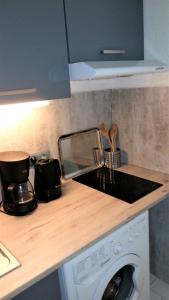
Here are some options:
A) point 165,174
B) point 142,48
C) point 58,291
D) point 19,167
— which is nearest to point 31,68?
point 19,167

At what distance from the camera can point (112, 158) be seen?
1722mm

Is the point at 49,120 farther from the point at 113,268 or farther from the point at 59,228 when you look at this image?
the point at 113,268

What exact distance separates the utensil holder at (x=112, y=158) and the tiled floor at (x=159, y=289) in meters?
0.93

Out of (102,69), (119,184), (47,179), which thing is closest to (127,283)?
(119,184)

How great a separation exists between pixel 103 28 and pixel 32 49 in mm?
403

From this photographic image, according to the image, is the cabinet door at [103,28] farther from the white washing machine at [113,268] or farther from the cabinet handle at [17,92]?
the white washing machine at [113,268]

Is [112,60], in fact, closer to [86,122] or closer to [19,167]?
[86,122]

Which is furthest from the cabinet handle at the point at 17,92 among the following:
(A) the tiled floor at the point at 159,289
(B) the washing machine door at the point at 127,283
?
(A) the tiled floor at the point at 159,289

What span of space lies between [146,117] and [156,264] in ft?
3.67

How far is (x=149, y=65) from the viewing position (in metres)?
1.20

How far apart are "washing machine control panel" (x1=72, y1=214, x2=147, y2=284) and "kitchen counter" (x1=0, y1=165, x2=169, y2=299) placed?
0.20ft

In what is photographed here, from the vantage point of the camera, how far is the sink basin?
0.83 meters

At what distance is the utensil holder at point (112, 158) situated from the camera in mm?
1717

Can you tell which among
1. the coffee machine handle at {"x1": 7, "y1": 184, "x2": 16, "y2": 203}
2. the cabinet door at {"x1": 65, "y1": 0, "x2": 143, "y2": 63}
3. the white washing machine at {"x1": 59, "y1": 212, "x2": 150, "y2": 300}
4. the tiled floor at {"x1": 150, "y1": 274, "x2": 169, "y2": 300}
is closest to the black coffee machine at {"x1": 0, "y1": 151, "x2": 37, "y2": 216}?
the coffee machine handle at {"x1": 7, "y1": 184, "x2": 16, "y2": 203}
